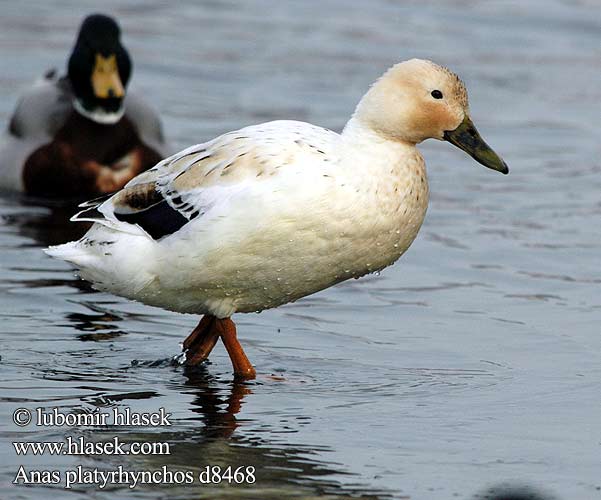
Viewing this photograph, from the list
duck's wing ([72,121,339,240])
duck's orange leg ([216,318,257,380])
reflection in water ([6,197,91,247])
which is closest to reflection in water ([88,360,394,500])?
duck's orange leg ([216,318,257,380])

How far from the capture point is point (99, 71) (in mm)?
12242

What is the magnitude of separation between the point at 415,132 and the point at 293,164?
2.09ft

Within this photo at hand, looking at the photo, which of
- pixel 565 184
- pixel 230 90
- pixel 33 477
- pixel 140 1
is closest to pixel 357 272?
pixel 33 477

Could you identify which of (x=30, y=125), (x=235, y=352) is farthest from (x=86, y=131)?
(x=235, y=352)

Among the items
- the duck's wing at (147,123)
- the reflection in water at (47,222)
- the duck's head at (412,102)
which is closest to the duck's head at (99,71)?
the duck's wing at (147,123)

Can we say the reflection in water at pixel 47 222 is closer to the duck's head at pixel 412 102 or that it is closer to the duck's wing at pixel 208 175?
the duck's wing at pixel 208 175

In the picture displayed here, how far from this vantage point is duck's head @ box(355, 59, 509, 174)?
273 inches

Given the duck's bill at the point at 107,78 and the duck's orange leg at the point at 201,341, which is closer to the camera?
the duck's orange leg at the point at 201,341

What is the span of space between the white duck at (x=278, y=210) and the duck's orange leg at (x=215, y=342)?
10 millimetres

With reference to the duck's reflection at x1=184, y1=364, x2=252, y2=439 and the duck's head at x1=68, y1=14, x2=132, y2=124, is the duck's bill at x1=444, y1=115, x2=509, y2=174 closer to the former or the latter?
the duck's reflection at x1=184, y1=364, x2=252, y2=439

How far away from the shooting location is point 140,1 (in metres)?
19.1

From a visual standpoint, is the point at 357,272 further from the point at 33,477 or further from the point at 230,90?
the point at 230,90

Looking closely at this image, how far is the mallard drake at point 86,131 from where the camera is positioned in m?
11.9

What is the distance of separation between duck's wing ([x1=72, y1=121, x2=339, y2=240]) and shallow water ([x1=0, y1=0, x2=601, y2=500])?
741mm
